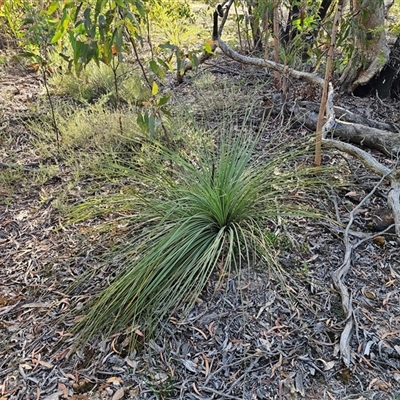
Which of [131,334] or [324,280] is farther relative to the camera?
[324,280]

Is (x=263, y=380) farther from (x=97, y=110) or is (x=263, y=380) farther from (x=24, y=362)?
(x=97, y=110)

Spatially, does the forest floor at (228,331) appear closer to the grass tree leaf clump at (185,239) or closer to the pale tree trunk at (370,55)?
the grass tree leaf clump at (185,239)

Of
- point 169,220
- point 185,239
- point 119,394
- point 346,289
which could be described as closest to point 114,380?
point 119,394

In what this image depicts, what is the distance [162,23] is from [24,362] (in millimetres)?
Answer: 3262

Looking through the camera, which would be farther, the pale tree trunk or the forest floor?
the pale tree trunk

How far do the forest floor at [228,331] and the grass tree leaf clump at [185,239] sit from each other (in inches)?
3.4

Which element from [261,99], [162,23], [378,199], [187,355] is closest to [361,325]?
[187,355]

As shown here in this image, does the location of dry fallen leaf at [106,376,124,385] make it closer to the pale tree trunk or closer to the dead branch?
the dead branch

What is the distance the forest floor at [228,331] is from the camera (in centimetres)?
138

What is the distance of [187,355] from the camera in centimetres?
147

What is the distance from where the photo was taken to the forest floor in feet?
4.51

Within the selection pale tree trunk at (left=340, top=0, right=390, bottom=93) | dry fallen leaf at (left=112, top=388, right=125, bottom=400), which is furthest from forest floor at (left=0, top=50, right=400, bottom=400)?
pale tree trunk at (left=340, top=0, right=390, bottom=93)

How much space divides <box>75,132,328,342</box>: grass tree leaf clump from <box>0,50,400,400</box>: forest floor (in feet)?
0.28

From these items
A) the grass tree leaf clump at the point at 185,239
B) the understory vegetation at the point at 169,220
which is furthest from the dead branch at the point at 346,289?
the grass tree leaf clump at the point at 185,239
